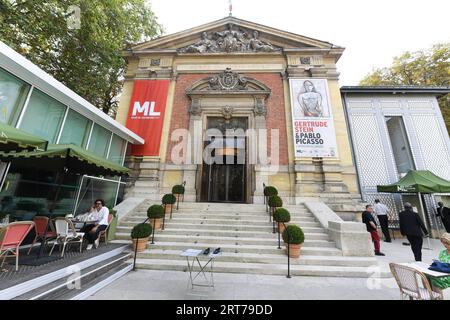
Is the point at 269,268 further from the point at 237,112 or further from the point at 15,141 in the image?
the point at 237,112

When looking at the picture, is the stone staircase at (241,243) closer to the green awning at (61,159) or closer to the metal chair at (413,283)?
the metal chair at (413,283)

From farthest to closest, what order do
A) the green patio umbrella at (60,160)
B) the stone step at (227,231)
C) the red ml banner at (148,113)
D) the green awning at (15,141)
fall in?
the red ml banner at (148,113) < the stone step at (227,231) < the green patio umbrella at (60,160) < the green awning at (15,141)

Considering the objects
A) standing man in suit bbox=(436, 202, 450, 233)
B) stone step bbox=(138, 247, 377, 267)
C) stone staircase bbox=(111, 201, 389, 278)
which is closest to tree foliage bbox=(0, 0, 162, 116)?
stone staircase bbox=(111, 201, 389, 278)

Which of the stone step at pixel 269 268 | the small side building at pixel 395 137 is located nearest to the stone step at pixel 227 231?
the stone step at pixel 269 268

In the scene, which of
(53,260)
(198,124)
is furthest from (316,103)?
(53,260)

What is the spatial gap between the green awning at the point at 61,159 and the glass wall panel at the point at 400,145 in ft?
44.4

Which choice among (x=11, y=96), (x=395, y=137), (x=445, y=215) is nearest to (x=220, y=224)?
(x=11, y=96)

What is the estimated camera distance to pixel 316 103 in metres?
10.4

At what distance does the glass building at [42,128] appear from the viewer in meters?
4.84

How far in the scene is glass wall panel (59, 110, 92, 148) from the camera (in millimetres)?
6484

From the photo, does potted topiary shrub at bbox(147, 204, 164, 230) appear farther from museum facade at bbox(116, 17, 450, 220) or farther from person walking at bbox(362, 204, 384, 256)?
A: person walking at bbox(362, 204, 384, 256)

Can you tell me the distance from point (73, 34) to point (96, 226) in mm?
10011

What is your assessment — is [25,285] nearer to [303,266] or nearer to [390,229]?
[303,266]

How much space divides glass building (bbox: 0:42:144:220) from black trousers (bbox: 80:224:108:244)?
4.24 ft
